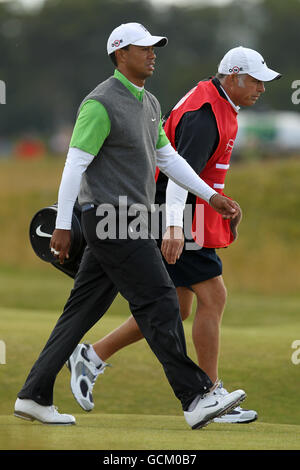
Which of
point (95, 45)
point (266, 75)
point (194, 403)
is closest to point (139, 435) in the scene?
point (194, 403)

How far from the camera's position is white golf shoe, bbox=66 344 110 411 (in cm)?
713

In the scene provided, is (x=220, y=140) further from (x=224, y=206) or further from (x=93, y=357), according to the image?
(x=93, y=357)

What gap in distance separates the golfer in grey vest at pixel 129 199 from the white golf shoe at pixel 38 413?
739mm

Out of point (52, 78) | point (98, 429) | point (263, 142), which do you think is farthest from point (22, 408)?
point (52, 78)

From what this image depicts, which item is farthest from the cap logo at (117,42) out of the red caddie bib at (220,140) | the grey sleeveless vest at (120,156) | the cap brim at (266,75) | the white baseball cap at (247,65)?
the cap brim at (266,75)

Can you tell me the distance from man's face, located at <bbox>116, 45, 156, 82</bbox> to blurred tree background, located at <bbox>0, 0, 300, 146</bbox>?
83607 mm

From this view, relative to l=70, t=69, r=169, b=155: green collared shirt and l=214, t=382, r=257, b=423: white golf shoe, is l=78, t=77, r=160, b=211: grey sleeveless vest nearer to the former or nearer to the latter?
l=70, t=69, r=169, b=155: green collared shirt

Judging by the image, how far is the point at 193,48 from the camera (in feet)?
337

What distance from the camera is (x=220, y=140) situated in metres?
7.09

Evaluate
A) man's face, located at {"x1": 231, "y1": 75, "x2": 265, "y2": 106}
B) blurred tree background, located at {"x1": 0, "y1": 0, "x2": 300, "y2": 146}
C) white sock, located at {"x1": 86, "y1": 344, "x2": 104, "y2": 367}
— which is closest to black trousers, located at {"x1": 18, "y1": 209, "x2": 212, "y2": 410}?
white sock, located at {"x1": 86, "y1": 344, "x2": 104, "y2": 367}

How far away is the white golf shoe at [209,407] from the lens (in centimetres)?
628

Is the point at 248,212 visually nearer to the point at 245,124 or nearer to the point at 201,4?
the point at 245,124

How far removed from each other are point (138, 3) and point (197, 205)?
97072 mm

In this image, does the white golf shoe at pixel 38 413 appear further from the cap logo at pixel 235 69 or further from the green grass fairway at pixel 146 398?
the cap logo at pixel 235 69
